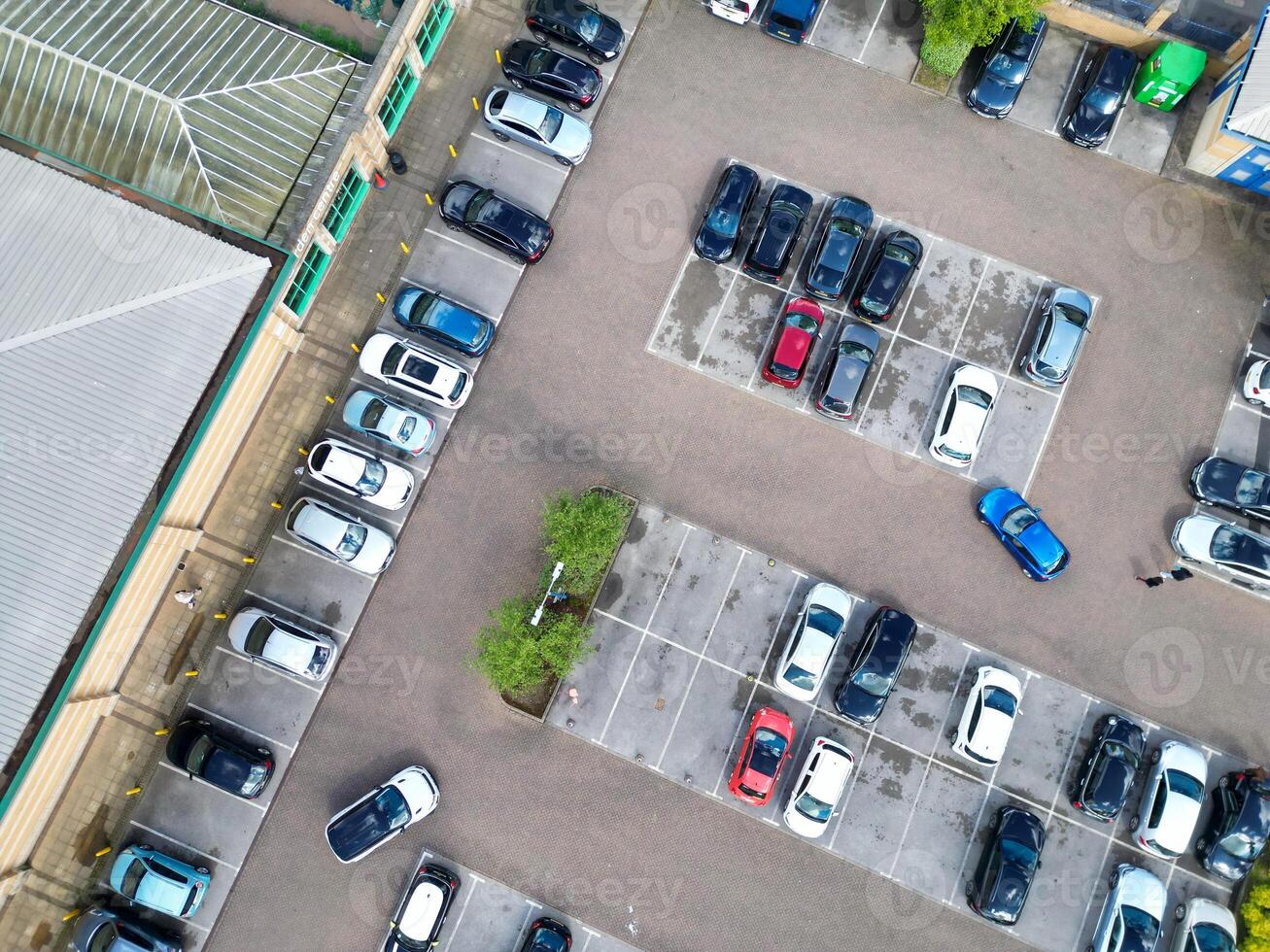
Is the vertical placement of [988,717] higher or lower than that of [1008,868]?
higher

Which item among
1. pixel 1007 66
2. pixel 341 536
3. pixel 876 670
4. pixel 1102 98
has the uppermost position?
pixel 1102 98

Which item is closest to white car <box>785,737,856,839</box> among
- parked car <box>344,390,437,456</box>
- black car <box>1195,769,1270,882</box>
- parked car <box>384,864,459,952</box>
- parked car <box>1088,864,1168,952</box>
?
parked car <box>1088,864,1168,952</box>

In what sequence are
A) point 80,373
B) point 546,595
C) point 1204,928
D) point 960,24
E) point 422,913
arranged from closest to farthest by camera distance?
point 80,373 < point 1204,928 < point 422,913 < point 546,595 < point 960,24

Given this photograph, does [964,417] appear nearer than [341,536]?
No

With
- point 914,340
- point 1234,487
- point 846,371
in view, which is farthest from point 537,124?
point 1234,487

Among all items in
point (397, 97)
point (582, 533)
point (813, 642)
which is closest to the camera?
point (582, 533)

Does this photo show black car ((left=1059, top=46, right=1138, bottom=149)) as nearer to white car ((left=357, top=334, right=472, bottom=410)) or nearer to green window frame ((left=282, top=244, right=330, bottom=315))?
white car ((left=357, top=334, right=472, bottom=410))

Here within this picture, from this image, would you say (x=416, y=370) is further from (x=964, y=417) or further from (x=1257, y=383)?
(x=1257, y=383)

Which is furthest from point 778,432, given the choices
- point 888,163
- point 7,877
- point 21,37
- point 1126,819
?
point 7,877

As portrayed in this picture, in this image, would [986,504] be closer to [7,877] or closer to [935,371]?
[935,371]
